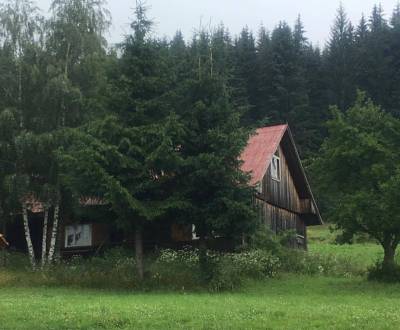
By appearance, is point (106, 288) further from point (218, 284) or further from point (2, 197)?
point (2, 197)

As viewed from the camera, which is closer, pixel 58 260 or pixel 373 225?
pixel 373 225

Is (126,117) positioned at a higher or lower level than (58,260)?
A: higher

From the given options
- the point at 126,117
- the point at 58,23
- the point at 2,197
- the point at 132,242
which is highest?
the point at 58,23

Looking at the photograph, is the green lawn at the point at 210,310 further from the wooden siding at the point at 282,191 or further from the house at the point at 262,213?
the wooden siding at the point at 282,191

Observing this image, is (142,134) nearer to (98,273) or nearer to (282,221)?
(98,273)

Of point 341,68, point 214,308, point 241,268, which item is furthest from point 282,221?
point 341,68

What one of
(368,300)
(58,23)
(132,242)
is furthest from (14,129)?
(368,300)

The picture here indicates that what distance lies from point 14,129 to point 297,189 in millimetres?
18298

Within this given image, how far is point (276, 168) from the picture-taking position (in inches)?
1521

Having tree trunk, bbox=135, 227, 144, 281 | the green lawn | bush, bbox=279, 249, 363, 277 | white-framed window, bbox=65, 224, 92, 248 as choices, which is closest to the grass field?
the green lawn

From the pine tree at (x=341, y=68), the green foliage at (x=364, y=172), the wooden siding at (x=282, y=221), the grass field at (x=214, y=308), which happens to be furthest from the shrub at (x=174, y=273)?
the pine tree at (x=341, y=68)

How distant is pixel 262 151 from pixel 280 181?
272cm

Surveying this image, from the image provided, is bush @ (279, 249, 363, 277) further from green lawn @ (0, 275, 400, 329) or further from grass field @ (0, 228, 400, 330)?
green lawn @ (0, 275, 400, 329)

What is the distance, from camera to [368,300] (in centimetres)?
2100
